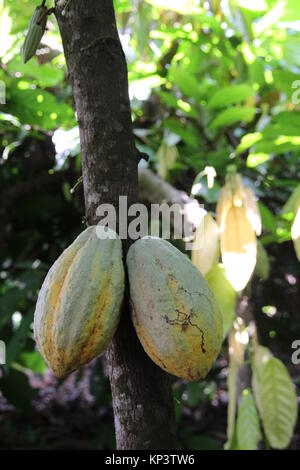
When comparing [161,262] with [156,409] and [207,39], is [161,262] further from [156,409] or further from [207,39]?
[207,39]

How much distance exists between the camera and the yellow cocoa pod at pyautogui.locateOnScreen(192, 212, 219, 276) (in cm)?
111

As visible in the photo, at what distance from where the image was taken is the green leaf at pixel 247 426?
120 cm

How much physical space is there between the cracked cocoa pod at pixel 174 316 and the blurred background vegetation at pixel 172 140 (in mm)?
444

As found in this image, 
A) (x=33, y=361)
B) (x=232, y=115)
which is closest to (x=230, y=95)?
(x=232, y=115)

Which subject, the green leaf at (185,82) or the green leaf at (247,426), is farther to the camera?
the green leaf at (185,82)

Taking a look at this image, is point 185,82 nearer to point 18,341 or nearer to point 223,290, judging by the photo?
point 223,290

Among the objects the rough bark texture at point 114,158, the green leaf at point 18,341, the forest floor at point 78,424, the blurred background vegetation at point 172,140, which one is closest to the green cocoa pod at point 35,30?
the rough bark texture at point 114,158

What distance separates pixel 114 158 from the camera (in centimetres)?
71

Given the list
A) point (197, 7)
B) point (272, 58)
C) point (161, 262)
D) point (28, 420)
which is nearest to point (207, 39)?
point (197, 7)

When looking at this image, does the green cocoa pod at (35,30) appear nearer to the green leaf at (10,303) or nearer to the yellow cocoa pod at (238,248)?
the yellow cocoa pod at (238,248)

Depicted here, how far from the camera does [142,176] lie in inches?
63.2

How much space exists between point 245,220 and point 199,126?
67 centimetres

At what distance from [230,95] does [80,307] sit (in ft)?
3.53

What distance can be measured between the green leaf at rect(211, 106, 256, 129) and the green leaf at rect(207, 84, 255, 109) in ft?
0.12
